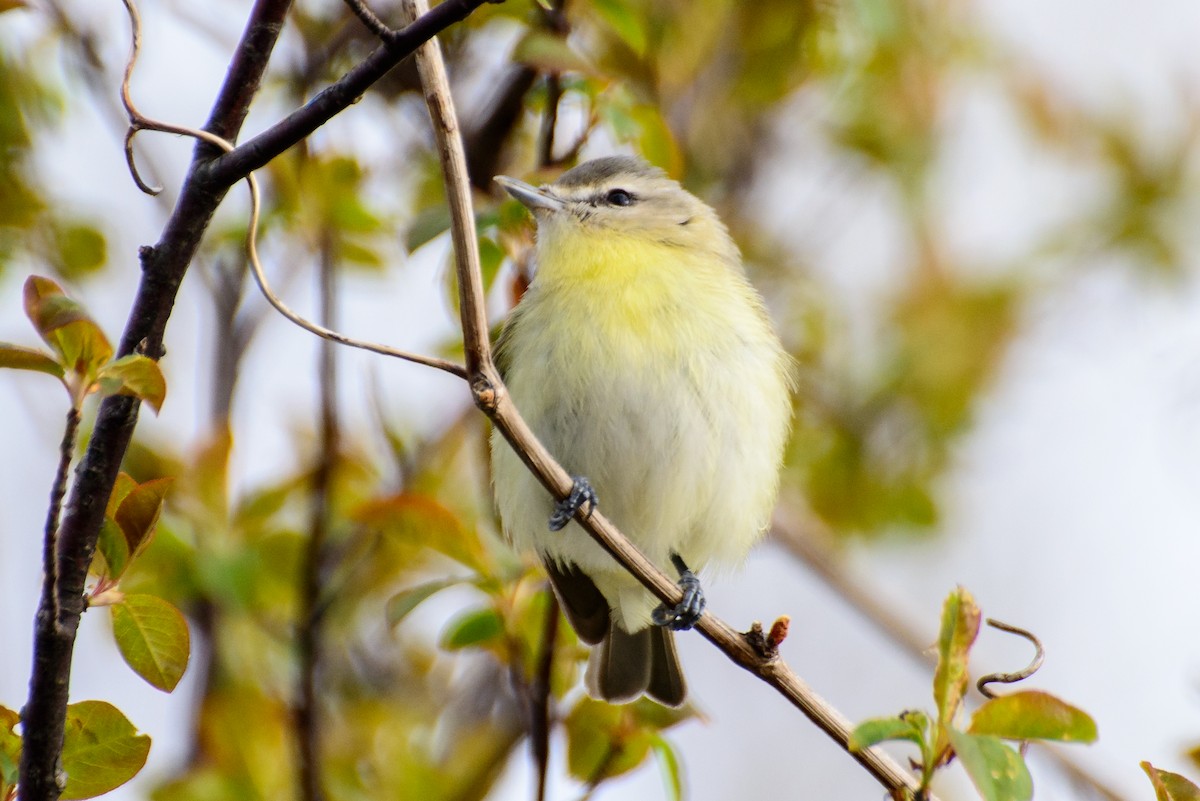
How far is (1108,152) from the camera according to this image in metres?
4.81

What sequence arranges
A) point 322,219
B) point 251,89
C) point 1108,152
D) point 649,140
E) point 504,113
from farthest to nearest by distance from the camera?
point 1108,152 < point 504,113 < point 322,219 < point 649,140 < point 251,89

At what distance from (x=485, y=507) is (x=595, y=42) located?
1.63m

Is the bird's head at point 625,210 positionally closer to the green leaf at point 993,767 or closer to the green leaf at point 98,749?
the green leaf at point 98,749

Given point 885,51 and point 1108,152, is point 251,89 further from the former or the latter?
point 1108,152

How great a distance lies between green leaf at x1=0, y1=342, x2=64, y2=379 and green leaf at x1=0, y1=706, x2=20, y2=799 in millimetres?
505

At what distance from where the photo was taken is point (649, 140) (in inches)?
120

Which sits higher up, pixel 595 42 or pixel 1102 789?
pixel 595 42

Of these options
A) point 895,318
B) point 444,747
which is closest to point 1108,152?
point 895,318

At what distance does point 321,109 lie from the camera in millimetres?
1679

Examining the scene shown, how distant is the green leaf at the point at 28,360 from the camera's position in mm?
1624

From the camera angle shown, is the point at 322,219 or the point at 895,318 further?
the point at 895,318

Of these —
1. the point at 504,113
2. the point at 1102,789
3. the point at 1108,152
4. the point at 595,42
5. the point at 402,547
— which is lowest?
the point at 1102,789

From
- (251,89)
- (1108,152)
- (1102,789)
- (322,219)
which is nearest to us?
(251,89)

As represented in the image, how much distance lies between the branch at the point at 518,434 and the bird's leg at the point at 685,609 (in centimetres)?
25
